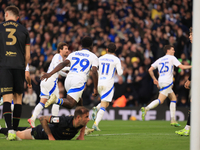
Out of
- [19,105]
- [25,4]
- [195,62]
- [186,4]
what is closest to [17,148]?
[19,105]

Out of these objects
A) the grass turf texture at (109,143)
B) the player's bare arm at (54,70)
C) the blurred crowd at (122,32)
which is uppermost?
the blurred crowd at (122,32)

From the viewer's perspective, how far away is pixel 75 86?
679 cm

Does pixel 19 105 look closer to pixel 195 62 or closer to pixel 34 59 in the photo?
pixel 195 62

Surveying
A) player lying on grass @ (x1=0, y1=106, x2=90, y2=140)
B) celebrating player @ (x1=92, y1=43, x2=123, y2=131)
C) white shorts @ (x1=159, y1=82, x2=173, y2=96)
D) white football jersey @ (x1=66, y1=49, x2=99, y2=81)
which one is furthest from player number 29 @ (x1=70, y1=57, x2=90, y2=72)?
white shorts @ (x1=159, y1=82, x2=173, y2=96)

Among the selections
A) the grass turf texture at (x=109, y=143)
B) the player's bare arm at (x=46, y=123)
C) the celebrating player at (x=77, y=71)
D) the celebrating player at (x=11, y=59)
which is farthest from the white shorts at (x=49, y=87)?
the player's bare arm at (x=46, y=123)

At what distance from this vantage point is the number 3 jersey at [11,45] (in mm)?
5449

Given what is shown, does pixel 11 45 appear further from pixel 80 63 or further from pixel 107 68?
pixel 107 68

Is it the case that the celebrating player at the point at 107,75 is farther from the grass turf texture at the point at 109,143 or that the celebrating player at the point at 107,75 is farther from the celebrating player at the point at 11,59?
the celebrating player at the point at 11,59

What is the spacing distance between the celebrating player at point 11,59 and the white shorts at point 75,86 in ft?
4.42

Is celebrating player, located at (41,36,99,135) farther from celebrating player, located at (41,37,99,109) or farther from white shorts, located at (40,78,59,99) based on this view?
white shorts, located at (40,78,59,99)

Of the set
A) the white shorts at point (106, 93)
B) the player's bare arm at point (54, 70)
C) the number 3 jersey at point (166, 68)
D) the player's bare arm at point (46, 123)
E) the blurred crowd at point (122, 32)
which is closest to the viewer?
the player's bare arm at point (46, 123)

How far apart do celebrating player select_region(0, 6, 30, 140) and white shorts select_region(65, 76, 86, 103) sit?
1348mm

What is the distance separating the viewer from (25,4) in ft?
63.3

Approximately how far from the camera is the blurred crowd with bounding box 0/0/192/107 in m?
14.4
